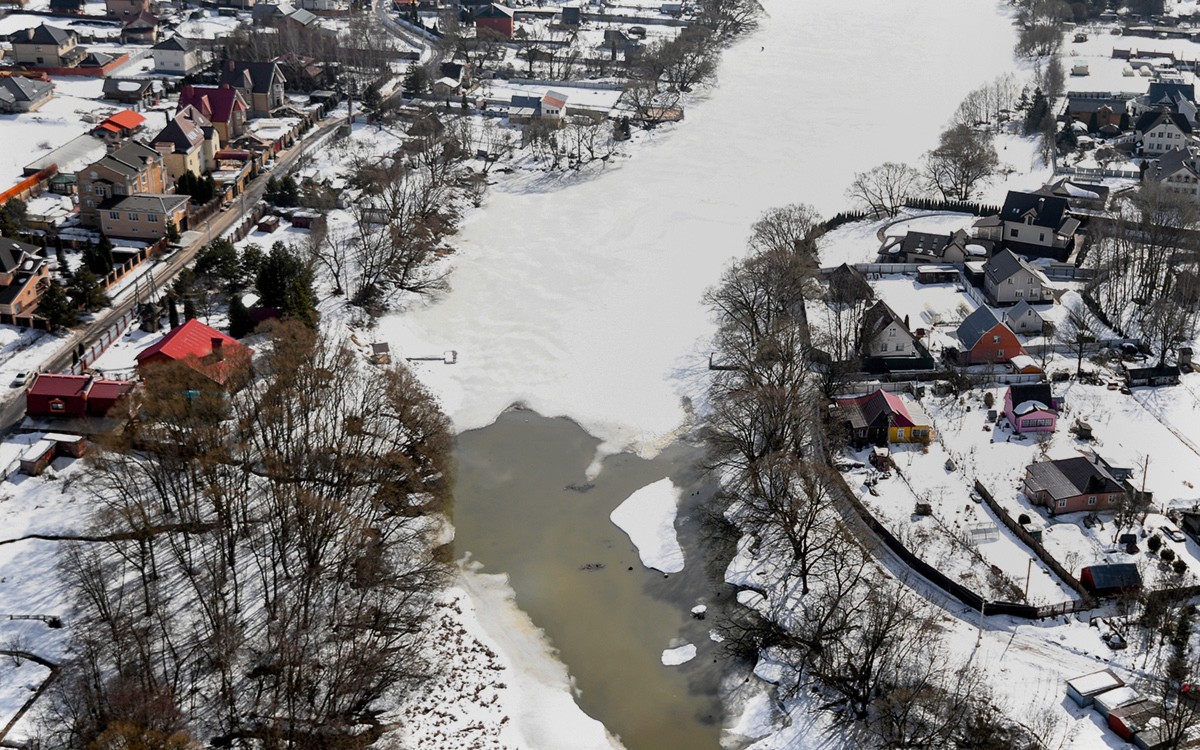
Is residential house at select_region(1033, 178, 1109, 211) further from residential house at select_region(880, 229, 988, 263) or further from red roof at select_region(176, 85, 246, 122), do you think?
red roof at select_region(176, 85, 246, 122)

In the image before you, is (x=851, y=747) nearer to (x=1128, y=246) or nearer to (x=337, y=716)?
(x=337, y=716)

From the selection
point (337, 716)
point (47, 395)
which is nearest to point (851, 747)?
point (337, 716)

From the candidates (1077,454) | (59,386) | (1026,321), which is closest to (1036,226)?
(1026,321)

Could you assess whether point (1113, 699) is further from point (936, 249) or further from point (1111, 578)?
point (936, 249)

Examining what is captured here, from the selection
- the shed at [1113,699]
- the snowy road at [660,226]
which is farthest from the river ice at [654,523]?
the shed at [1113,699]

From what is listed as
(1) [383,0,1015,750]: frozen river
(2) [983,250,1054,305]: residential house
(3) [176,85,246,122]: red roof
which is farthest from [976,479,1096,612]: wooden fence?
(3) [176,85,246,122]: red roof

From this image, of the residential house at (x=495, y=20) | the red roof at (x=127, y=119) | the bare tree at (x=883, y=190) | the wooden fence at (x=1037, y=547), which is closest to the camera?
the wooden fence at (x=1037, y=547)

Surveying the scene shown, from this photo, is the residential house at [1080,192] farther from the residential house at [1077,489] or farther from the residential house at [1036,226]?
the residential house at [1077,489]
